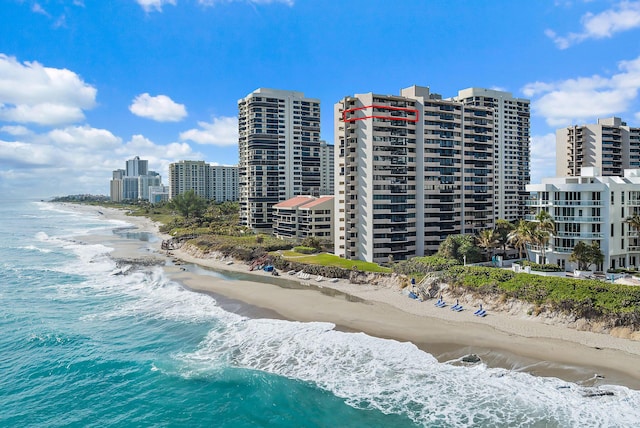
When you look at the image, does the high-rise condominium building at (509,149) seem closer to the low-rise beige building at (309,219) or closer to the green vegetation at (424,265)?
the low-rise beige building at (309,219)

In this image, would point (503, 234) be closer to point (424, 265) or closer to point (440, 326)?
point (424, 265)

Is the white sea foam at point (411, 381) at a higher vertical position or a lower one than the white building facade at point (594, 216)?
Answer: lower

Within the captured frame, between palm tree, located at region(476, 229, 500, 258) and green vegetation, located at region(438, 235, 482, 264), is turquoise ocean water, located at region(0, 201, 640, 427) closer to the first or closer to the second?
green vegetation, located at region(438, 235, 482, 264)

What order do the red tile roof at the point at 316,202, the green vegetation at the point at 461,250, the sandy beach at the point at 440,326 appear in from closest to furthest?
the sandy beach at the point at 440,326 → the green vegetation at the point at 461,250 → the red tile roof at the point at 316,202

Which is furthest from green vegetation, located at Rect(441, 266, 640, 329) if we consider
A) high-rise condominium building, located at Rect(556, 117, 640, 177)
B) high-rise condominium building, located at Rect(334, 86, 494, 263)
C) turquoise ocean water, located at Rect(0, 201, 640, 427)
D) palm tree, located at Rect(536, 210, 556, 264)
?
high-rise condominium building, located at Rect(556, 117, 640, 177)

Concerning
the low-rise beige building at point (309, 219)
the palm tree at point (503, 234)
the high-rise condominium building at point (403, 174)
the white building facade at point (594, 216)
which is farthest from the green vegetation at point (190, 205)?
the white building facade at point (594, 216)

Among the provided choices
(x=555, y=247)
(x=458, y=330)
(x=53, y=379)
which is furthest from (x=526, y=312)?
(x=53, y=379)
